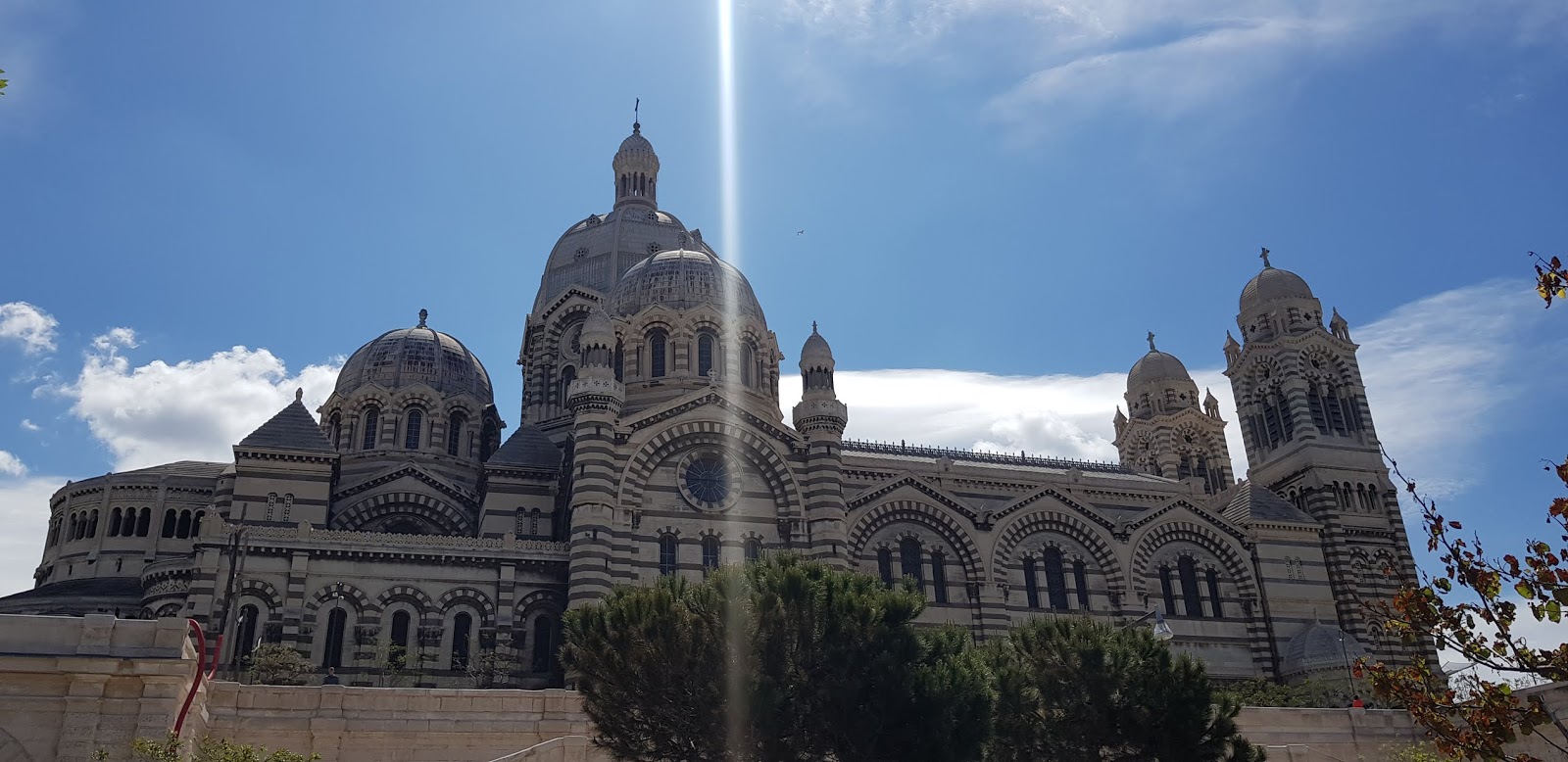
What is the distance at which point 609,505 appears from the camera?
113 ft

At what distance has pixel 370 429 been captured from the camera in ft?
140

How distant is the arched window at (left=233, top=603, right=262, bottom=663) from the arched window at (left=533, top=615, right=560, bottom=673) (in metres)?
7.40

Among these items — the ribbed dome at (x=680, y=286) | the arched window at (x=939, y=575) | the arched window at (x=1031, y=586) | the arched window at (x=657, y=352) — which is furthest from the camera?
the ribbed dome at (x=680, y=286)

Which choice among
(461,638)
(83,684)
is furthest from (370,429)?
(83,684)

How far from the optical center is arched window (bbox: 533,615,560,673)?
33719mm

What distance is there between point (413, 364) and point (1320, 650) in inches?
1301

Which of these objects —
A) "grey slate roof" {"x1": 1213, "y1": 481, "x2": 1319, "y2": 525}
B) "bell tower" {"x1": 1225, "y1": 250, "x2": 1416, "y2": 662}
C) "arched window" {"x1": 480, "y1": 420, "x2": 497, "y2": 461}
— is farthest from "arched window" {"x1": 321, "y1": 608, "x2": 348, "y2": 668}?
"bell tower" {"x1": 1225, "y1": 250, "x2": 1416, "y2": 662}

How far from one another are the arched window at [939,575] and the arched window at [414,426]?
61.4ft

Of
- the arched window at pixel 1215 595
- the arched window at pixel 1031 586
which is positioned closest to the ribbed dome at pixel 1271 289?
the arched window at pixel 1215 595

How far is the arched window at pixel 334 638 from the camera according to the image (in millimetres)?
32375

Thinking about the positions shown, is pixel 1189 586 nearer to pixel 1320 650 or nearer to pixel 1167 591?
pixel 1167 591

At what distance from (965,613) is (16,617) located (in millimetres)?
27563

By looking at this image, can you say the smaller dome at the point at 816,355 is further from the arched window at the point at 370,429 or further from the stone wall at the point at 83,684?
the stone wall at the point at 83,684

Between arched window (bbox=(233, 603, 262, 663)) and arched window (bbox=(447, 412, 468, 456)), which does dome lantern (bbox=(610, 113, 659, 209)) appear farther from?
arched window (bbox=(233, 603, 262, 663))
